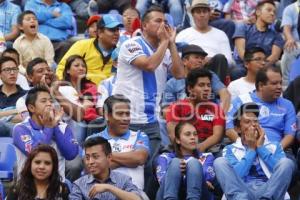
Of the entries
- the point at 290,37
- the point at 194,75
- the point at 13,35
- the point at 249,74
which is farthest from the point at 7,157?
the point at 290,37

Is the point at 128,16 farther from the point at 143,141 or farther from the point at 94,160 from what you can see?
the point at 94,160

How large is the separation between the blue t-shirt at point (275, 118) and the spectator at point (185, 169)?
931 millimetres

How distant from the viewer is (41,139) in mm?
10516

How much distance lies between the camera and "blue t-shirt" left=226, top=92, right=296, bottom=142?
38.1 feet

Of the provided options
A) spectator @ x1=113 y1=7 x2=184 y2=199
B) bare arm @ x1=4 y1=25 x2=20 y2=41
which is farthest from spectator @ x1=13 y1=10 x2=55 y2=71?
spectator @ x1=113 y1=7 x2=184 y2=199

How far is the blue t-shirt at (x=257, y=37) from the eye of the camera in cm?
1441

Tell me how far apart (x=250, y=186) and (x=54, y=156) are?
1.94 m

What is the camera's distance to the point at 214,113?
11.5 m

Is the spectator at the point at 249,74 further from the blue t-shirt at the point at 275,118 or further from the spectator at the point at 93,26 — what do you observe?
the spectator at the point at 93,26

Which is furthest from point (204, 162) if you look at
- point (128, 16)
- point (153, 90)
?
point (128, 16)

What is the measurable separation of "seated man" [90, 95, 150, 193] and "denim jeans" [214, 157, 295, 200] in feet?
2.91

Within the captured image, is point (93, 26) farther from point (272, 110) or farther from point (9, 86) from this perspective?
point (272, 110)

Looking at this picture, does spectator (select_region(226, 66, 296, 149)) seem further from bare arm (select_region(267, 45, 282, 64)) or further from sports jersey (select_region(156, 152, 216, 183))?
bare arm (select_region(267, 45, 282, 64))

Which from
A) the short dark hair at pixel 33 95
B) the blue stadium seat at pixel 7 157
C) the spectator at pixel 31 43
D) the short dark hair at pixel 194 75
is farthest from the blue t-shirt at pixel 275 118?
the spectator at pixel 31 43
